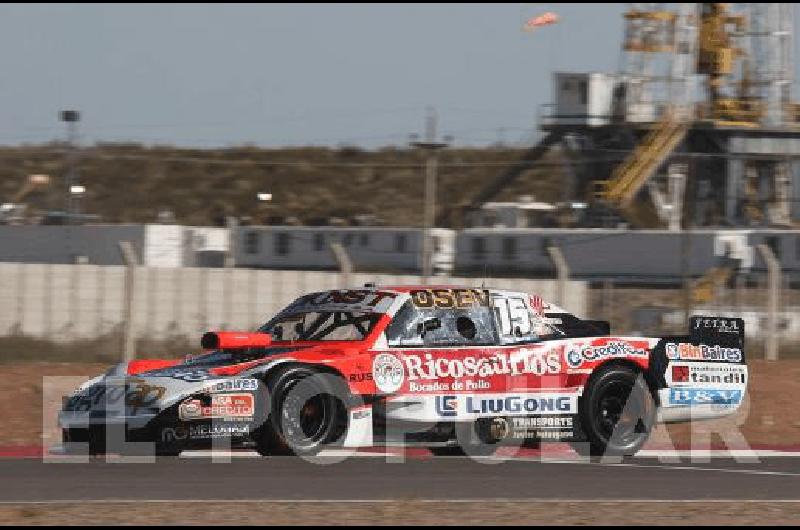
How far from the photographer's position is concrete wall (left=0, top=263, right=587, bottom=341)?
73.5 ft

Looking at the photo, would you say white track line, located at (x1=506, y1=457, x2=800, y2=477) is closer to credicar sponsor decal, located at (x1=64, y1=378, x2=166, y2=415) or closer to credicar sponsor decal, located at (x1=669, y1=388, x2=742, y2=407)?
credicar sponsor decal, located at (x1=669, y1=388, x2=742, y2=407)

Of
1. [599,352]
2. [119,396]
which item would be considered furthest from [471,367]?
[119,396]

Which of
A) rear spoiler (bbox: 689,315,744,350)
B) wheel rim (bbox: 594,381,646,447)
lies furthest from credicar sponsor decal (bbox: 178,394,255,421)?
rear spoiler (bbox: 689,315,744,350)

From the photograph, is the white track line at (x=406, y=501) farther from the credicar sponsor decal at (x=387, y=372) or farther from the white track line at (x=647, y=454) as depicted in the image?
the white track line at (x=647, y=454)

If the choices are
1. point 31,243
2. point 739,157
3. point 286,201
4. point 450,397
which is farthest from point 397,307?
point 286,201

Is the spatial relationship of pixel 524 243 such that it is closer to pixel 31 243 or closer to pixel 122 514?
pixel 31 243

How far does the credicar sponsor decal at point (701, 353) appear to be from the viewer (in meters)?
13.8

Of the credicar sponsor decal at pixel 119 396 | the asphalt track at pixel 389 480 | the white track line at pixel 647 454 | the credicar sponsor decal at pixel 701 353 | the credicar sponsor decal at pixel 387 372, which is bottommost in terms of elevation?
the white track line at pixel 647 454

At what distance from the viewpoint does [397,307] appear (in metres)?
13.0

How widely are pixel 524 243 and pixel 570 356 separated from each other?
115 ft

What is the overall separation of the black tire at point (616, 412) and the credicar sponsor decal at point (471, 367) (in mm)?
374

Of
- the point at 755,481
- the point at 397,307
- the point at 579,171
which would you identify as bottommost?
the point at 755,481

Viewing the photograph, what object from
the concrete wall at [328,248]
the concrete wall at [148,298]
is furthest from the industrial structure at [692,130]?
the concrete wall at [148,298]

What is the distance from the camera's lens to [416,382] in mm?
12688
